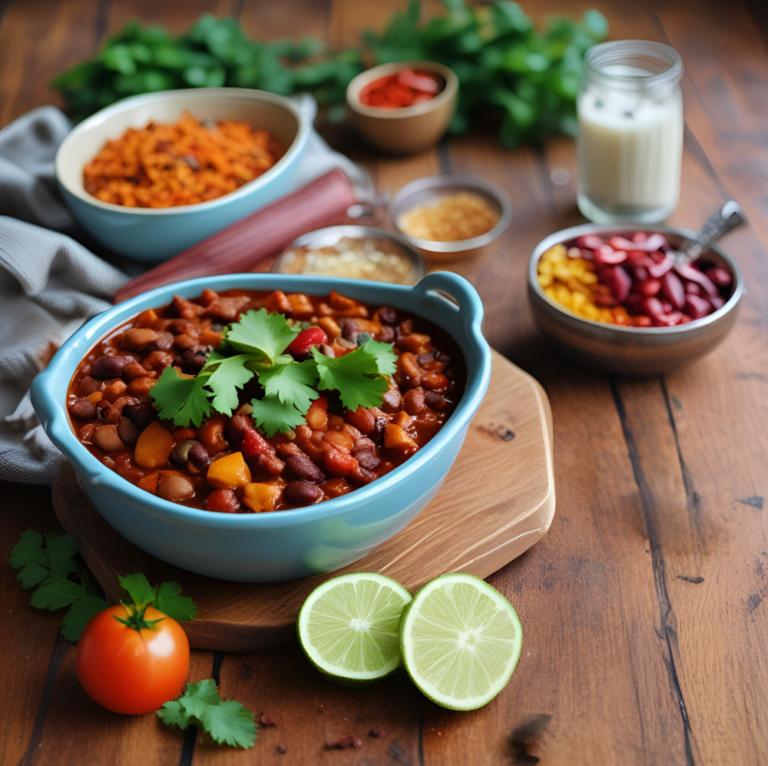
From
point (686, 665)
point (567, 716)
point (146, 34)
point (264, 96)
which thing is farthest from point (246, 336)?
point (146, 34)

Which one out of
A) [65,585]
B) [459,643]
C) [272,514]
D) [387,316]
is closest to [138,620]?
[272,514]

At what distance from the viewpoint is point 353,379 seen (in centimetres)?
216

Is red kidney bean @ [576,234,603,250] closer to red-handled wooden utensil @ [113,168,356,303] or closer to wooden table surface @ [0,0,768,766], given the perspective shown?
wooden table surface @ [0,0,768,766]

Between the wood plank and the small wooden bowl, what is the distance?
2368 mm

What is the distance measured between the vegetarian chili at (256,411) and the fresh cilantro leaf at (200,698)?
43cm

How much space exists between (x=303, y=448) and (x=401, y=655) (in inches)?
22.2

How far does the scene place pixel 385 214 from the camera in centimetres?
371

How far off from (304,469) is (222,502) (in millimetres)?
214

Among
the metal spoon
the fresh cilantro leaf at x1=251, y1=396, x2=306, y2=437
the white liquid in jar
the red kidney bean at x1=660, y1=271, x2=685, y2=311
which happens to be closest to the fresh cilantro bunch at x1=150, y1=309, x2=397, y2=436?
→ the fresh cilantro leaf at x1=251, y1=396, x2=306, y2=437

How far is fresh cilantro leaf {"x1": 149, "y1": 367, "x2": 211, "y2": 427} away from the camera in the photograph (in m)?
2.10

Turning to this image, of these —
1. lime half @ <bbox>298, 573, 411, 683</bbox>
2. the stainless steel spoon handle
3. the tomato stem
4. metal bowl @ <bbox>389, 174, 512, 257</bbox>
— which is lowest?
metal bowl @ <bbox>389, 174, 512, 257</bbox>

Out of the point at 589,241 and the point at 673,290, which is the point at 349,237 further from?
the point at 673,290

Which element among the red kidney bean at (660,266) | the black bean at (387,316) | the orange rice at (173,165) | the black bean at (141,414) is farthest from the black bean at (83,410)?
the red kidney bean at (660,266)

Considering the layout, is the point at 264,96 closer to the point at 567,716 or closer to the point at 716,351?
the point at 716,351
